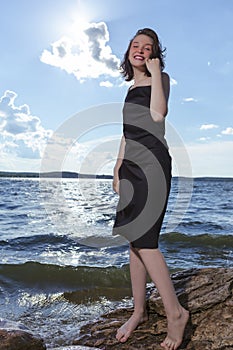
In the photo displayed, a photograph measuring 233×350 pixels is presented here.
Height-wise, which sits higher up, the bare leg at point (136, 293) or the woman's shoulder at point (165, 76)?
the woman's shoulder at point (165, 76)

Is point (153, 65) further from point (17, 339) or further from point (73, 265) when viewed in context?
point (73, 265)

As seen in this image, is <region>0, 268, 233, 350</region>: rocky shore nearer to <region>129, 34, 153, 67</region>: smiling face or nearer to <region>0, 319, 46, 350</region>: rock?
<region>0, 319, 46, 350</region>: rock

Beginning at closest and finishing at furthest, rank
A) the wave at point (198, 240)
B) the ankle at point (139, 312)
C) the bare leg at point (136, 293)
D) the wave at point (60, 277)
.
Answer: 1. the bare leg at point (136, 293)
2. the ankle at point (139, 312)
3. the wave at point (60, 277)
4. the wave at point (198, 240)

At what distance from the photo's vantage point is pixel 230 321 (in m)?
3.19

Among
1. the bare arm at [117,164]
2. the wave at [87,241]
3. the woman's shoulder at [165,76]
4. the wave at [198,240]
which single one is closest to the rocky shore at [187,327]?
the bare arm at [117,164]

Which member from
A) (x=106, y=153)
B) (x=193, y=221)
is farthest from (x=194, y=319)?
(x=193, y=221)

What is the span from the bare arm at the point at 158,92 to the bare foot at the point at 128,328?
5.06 ft

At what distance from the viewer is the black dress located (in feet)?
8.85

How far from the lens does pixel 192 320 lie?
3258 millimetres

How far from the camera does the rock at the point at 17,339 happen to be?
267cm

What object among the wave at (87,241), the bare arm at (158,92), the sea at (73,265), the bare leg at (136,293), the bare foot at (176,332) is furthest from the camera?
the wave at (87,241)

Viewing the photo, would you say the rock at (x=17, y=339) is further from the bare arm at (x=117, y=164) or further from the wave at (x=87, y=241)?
the wave at (x=87, y=241)

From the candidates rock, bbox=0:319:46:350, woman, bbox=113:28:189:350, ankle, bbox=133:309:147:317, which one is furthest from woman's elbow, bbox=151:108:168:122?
rock, bbox=0:319:46:350

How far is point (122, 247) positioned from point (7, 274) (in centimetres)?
293
